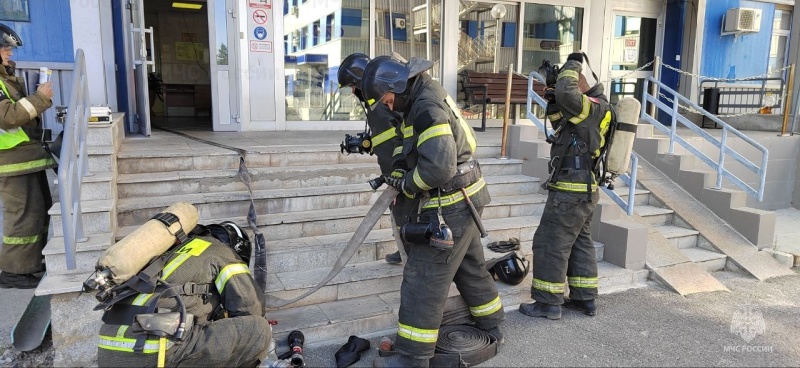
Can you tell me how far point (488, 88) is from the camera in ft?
31.0

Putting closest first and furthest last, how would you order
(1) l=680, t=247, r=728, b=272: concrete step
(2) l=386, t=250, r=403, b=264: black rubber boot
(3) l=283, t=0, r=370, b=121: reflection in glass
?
(2) l=386, t=250, r=403, b=264: black rubber boot < (1) l=680, t=247, r=728, b=272: concrete step < (3) l=283, t=0, r=370, b=121: reflection in glass

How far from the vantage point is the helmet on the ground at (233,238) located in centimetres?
317

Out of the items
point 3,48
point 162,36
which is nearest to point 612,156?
point 3,48

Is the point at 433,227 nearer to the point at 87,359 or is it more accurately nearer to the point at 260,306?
the point at 260,306

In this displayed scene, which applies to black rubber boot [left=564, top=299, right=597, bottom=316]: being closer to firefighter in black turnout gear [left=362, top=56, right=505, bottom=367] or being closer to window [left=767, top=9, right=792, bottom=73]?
firefighter in black turnout gear [left=362, top=56, right=505, bottom=367]

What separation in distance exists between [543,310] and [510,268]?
0.46 m

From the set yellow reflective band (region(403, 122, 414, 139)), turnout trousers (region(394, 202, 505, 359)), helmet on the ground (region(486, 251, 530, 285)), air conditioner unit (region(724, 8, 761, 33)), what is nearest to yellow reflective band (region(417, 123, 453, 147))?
Result: yellow reflective band (region(403, 122, 414, 139))

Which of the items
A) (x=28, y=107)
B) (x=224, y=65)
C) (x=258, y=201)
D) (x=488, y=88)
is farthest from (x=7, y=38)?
(x=488, y=88)

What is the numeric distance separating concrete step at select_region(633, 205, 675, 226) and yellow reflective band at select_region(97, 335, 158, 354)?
17.1ft

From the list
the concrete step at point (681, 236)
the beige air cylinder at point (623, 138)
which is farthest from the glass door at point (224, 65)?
the concrete step at point (681, 236)

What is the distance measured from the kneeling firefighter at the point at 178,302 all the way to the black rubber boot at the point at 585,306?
8.36 feet

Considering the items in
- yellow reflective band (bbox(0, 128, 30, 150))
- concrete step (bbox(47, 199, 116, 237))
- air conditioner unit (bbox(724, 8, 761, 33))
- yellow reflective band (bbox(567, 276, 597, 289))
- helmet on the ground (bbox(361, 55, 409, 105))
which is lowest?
yellow reflective band (bbox(567, 276, 597, 289))

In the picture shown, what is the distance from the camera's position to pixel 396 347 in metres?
3.29

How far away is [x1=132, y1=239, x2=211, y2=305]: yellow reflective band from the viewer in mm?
2641
